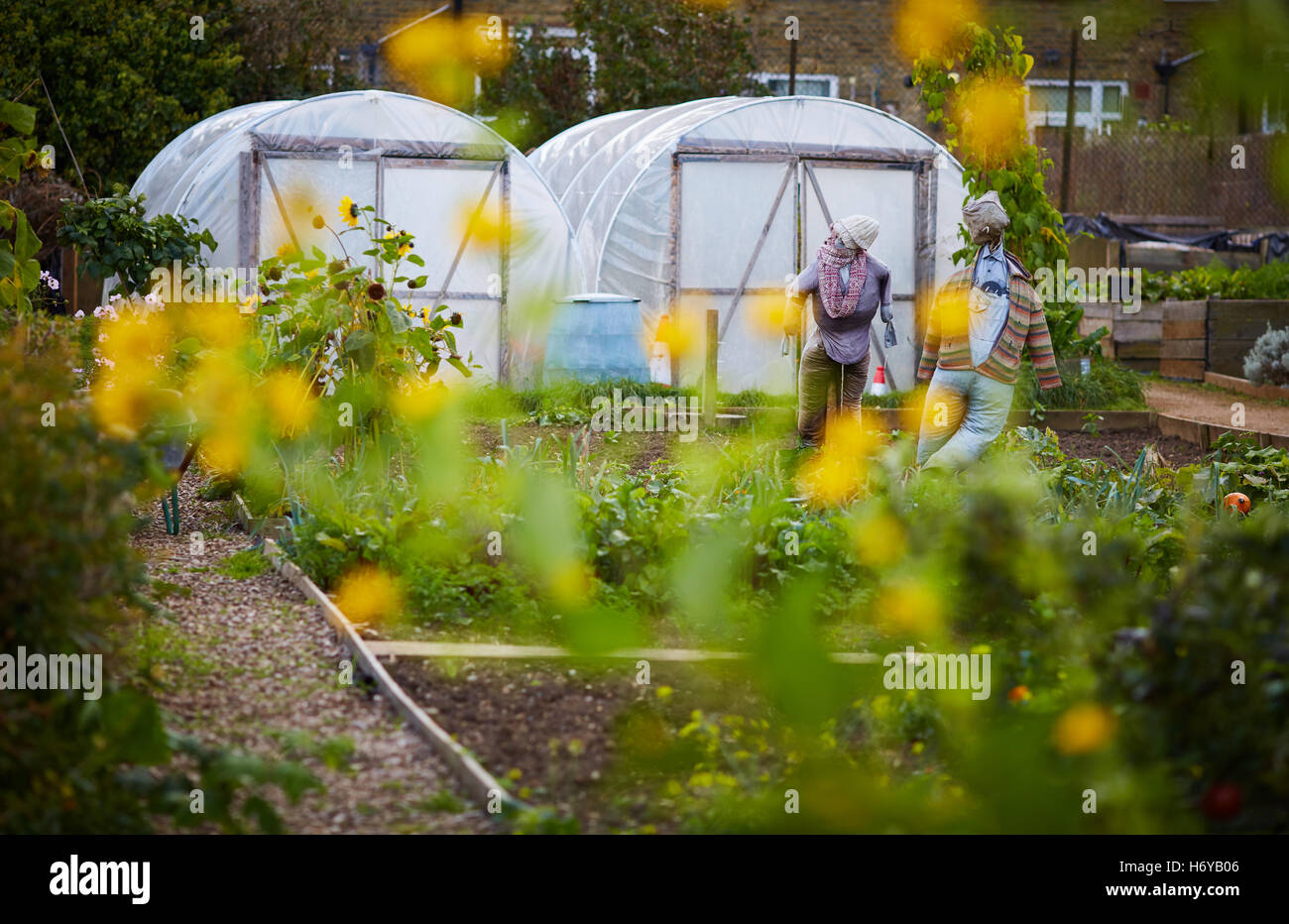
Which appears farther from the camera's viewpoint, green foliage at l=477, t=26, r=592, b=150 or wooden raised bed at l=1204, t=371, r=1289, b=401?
green foliage at l=477, t=26, r=592, b=150

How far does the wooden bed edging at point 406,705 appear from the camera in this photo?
9.68 ft

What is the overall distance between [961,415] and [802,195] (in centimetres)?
678

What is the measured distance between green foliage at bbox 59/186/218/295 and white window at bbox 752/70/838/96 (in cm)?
1243

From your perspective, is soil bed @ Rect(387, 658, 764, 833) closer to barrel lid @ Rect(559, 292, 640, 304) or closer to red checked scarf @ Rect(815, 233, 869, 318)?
red checked scarf @ Rect(815, 233, 869, 318)

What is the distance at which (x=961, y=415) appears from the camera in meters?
6.52

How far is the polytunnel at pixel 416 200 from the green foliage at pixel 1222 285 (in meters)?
6.74

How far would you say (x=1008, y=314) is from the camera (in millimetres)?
6418

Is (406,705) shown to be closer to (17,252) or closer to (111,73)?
(17,252)

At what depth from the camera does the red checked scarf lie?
7.82m

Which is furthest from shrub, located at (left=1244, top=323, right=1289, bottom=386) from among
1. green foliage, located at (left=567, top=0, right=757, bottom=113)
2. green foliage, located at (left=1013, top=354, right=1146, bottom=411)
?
green foliage, located at (left=567, top=0, right=757, bottom=113)

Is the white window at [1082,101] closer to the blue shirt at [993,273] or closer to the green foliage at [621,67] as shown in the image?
the green foliage at [621,67]

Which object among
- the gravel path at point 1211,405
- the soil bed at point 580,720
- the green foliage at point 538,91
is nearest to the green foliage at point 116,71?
the green foliage at point 538,91

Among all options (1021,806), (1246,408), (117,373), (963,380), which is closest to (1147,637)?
(1021,806)
